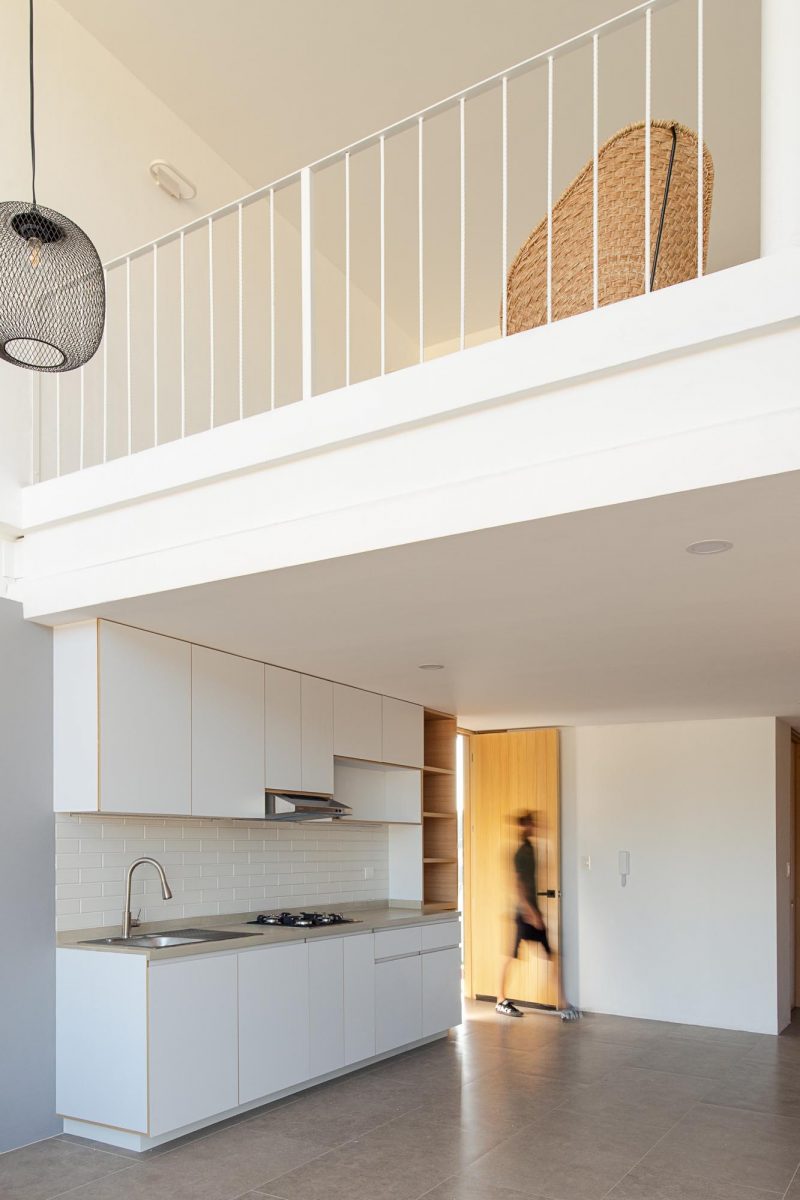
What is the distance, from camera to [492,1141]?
4.52 m

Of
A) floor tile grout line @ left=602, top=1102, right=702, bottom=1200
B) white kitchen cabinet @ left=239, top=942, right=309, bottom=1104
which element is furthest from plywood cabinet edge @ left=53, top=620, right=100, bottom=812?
floor tile grout line @ left=602, top=1102, right=702, bottom=1200

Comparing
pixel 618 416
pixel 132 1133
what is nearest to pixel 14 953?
pixel 132 1133

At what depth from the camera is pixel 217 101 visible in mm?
5574

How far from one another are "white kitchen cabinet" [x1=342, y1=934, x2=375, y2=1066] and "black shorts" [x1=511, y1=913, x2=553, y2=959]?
2.53m

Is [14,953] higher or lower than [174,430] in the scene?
lower

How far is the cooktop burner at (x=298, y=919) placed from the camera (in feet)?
17.8

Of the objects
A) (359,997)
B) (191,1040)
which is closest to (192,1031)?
(191,1040)

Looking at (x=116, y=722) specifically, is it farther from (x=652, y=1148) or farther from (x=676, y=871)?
(x=676, y=871)

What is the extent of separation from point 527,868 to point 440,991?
183 cm

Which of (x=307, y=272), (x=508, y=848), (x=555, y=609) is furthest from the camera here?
(x=508, y=848)

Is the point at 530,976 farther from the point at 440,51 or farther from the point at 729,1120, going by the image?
the point at 440,51

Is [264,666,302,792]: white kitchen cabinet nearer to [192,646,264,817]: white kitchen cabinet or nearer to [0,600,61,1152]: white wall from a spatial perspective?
[192,646,264,817]: white kitchen cabinet

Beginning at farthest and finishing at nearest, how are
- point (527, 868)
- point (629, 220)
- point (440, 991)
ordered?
point (527, 868), point (440, 991), point (629, 220)

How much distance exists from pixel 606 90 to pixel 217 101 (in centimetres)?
208
